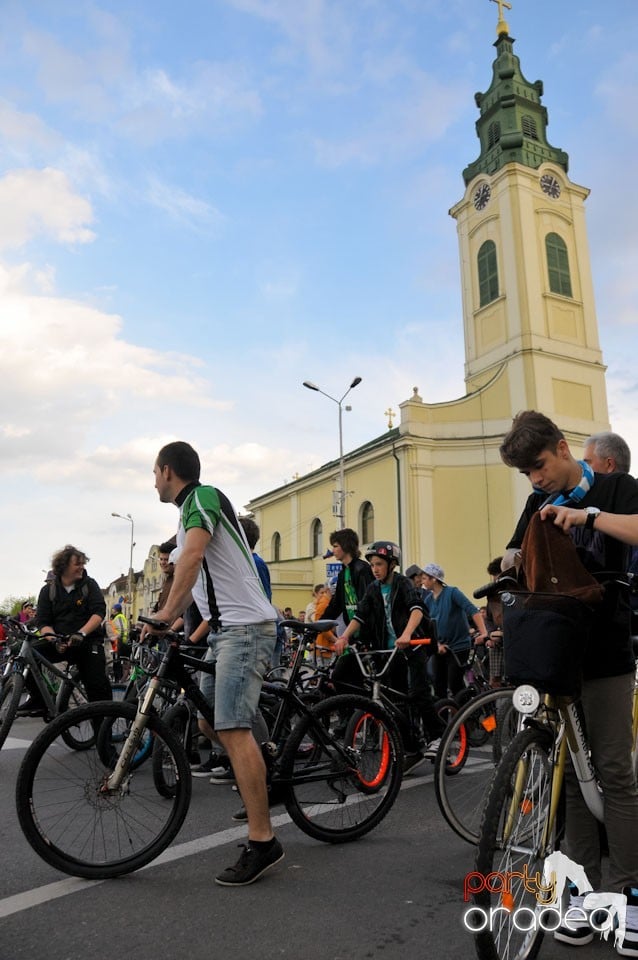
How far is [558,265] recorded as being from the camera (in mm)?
38312

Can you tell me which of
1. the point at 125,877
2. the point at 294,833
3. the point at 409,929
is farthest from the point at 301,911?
the point at 294,833

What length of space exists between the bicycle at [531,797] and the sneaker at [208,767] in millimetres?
3250

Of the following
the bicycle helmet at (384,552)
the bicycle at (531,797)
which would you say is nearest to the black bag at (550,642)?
the bicycle at (531,797)

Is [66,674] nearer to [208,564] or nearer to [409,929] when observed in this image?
[208,564]

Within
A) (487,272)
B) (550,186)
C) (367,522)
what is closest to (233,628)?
(367,522)

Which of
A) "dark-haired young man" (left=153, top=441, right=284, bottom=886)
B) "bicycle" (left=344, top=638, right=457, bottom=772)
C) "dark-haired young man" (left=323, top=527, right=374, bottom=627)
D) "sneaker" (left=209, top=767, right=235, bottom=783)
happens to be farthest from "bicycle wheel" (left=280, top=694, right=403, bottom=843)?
"dark-haired young man" (left=323, top=527, right=374, bottom=627)

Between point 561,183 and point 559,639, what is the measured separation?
42292mm

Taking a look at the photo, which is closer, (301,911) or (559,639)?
(559,639)

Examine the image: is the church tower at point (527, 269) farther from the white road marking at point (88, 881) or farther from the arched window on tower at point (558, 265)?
the white road marking at point (88, 881)

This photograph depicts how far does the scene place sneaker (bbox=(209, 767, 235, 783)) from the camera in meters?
5.81

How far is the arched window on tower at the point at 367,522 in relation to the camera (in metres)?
39.3

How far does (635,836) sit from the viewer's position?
→ 8.95 feet

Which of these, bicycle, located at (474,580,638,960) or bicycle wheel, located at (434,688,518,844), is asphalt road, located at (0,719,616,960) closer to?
bicycle wheel, located at (434,688,518,844)

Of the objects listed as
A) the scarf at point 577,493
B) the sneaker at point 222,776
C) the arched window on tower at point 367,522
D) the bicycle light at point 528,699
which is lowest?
the sneaker at point 222,776
